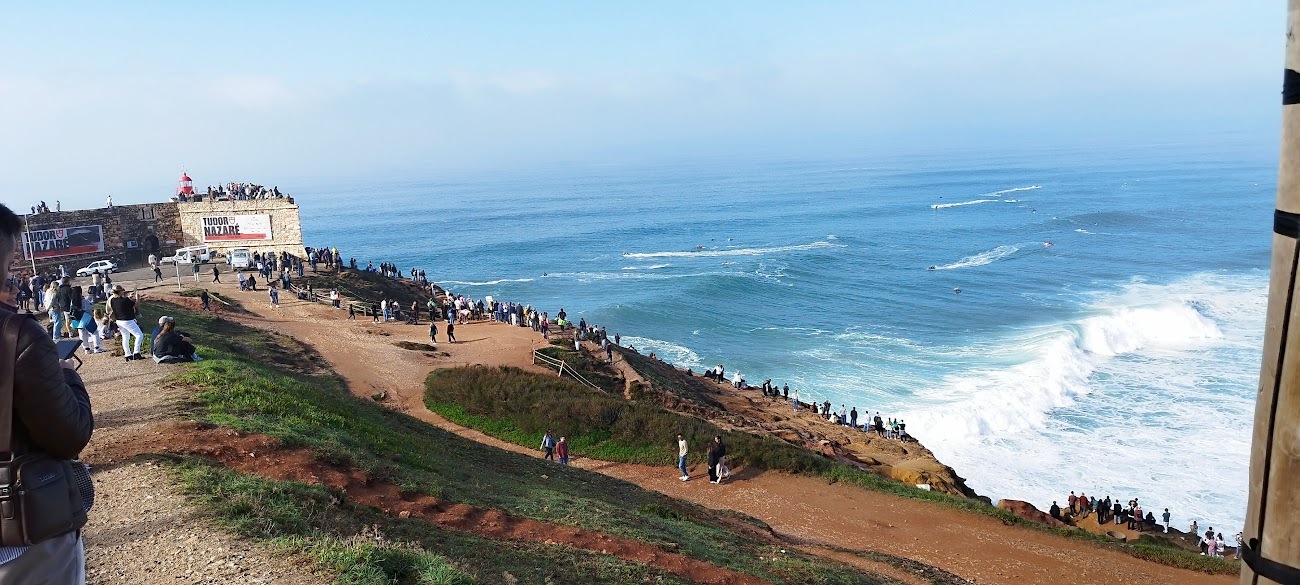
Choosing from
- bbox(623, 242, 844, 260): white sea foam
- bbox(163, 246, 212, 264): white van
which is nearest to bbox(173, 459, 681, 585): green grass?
bbox(163, 246, 212, 264): white van

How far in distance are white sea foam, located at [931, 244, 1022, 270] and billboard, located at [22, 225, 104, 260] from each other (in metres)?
54.4

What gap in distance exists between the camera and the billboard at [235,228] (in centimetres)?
4056

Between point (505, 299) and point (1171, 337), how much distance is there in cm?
3928

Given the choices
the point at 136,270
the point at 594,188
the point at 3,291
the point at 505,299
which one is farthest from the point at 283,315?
the point at 594,188

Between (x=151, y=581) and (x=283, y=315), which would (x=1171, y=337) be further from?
(x=151, y=581)

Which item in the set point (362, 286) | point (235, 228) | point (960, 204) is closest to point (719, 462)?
point (362, 286)

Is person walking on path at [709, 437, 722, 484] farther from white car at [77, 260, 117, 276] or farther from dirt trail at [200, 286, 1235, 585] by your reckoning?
white car at [77, 260, 117, 276]

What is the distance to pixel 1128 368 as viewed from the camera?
1430 inches

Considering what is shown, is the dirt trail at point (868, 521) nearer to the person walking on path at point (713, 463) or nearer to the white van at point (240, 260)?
the person walking on path at point (713, 463)

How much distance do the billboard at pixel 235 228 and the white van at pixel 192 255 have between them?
76 cm

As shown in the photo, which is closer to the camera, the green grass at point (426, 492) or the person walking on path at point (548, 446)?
the green grass at point (426, 492)

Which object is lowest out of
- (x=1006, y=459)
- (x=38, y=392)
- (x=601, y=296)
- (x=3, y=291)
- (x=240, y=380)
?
(x=1006, y=459)

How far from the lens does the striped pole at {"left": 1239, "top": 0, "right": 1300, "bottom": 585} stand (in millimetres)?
2012

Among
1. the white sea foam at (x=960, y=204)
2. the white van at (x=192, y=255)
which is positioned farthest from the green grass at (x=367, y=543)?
the white sea foam at (x=960, y=204)
